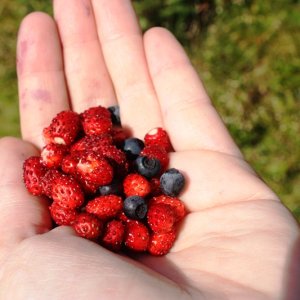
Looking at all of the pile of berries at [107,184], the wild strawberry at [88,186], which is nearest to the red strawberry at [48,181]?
the pile of berries at [107,184]

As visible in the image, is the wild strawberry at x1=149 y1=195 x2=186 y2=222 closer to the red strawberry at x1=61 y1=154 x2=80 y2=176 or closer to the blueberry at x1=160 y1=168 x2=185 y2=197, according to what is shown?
the blueberry at x1=160 y1=168 x2=185 y2=197

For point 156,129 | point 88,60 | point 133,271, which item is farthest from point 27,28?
point 133,271

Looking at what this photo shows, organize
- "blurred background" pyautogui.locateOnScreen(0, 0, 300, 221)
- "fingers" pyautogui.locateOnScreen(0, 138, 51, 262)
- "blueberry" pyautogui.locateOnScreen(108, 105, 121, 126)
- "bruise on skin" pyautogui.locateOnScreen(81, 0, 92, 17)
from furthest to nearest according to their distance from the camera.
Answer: "blurred background" pyautogui.locateOnScreen(0, 0, 300, 221) → "bruise on skin" pyautogui.locateOnScreen(81, 0, 92, 17) → "blueberry" pyautogui.locateOnScreen(108, 105, 121, 126) → "fingers" pyautogui.locateOnScreen(0, 138, 51, 262)

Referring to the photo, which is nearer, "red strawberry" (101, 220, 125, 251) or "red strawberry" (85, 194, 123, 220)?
"red strawberry" (101, 220, 125, 251)

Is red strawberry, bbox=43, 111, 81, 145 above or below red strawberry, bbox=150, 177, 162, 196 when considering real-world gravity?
above

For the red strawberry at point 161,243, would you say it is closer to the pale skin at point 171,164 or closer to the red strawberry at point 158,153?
the pale skin at point 171,164

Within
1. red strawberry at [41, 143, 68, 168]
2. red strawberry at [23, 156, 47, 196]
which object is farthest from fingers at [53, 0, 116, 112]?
red strawberry at [23, 156, 47, 196]
